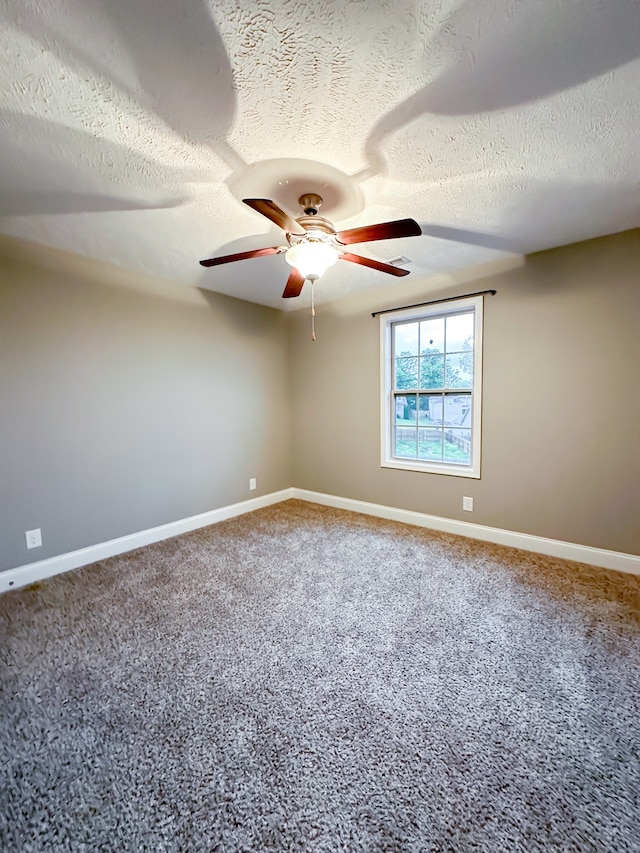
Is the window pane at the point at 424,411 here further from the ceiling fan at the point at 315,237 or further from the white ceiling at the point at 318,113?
the ceiling fan at the point at 315,237

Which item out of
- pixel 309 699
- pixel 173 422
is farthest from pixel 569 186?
pixel 173 422

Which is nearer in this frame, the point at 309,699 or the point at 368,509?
the point at 309,699

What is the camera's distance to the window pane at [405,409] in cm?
364

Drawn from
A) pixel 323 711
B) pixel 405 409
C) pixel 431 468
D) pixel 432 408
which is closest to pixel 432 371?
pixel 432 408

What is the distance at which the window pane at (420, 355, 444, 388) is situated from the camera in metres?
3.44

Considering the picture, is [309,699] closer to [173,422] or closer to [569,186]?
[173,422]

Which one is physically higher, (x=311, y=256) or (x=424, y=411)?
(x=311, y=256)

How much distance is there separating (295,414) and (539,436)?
8.82ft

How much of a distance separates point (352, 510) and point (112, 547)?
238cm

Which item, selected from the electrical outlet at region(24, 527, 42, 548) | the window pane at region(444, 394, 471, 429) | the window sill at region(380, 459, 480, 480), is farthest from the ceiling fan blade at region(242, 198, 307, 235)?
the electrical outlet at region(24, 527, 42, 548)

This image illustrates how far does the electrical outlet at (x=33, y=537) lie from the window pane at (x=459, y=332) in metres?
3.74

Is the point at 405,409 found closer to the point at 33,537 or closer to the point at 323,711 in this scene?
the point at 323,711

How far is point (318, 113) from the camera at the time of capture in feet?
4.59

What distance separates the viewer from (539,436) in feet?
9.32
